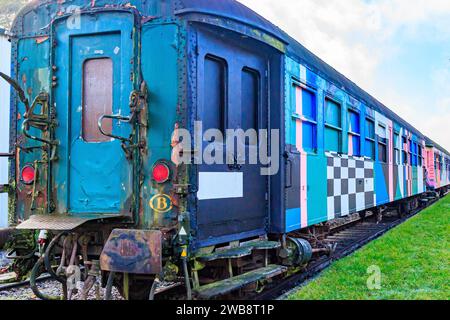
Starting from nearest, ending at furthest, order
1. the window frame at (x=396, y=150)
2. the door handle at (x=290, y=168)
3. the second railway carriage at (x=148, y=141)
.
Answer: the second railway carriage at (x=148, y=141)
the door handle at (x=290, y=168)
the window frame at (x=396, y=150)

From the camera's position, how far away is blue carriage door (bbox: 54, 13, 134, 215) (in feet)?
14.4

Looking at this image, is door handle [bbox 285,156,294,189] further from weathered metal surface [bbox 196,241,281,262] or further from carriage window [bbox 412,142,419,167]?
carriage window [bbox 412,142,419,167]

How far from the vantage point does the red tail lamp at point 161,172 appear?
4215 millimetres

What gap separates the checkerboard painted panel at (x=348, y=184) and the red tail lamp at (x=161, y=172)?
359 cm

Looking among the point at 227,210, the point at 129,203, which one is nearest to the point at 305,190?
the point at 227,210

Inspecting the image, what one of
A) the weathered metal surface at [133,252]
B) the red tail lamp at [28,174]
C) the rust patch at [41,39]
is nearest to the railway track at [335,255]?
the weathered metal surface at [133,252]

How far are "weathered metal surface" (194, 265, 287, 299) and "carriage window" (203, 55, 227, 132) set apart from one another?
1401 mm

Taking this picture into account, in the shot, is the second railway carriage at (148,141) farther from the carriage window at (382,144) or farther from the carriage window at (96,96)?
the carriage window at (382,144)

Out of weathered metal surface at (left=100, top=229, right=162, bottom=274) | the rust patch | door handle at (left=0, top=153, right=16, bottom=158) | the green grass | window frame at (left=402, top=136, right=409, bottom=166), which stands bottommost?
the green grass

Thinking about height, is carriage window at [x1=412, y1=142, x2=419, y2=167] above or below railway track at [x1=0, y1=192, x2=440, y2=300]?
above

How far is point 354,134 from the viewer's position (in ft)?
28.9

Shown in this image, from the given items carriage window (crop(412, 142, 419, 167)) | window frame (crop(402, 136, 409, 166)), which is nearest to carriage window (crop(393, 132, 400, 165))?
window frame (crop(402, 136, 409, 166))

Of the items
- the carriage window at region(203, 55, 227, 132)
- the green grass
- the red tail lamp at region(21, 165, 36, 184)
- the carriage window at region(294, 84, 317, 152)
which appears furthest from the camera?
the carriage window at region(294, 84, 317, 152)

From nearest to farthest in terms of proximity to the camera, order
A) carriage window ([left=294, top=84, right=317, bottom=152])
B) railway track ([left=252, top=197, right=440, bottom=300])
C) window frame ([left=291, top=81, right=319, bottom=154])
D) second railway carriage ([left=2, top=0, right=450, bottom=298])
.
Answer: second railway carriage ([left=2, top=0, right=450, bottom=298]), railway track ([left=252, top=197, right=440, bottom=300]), window frame ([left=291, top=81, right=319, bottom=154]), carriage window ([left=294, top=84, right=317, bottom=152])
